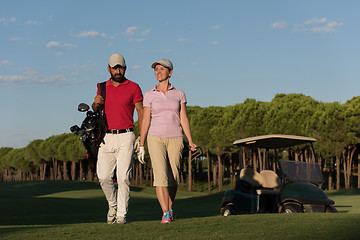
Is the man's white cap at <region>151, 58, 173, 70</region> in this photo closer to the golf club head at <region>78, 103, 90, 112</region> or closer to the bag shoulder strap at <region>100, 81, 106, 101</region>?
the bag shoulder strap at <region>100, 81, 106, 101</region>

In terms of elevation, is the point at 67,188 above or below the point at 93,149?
below

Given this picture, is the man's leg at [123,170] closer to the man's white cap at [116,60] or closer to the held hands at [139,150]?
the held hands at [139,150]

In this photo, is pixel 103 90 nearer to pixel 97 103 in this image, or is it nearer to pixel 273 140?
pixel 97 103

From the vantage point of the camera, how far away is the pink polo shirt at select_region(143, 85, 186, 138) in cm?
836

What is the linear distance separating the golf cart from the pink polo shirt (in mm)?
4411

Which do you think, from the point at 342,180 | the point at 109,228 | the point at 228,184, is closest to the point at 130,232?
the point at 109,228

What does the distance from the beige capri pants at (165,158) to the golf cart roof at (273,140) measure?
16.8ft

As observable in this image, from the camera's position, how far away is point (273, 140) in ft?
43.9

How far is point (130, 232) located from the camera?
7.34 meters

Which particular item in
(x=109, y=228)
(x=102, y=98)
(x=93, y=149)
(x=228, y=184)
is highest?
(x=102, y=98)

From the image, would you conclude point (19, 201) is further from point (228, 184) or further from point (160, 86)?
point (228, 184)

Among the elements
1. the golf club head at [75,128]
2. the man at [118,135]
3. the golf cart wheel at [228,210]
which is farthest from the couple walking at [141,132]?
the golf cart wheel at [228,210]

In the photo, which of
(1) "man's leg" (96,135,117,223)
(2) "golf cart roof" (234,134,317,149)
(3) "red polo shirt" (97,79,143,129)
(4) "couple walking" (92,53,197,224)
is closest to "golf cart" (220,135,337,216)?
(2) "golf cart roof" (234,134,317,149)

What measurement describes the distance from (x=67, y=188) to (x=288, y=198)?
48.7m
